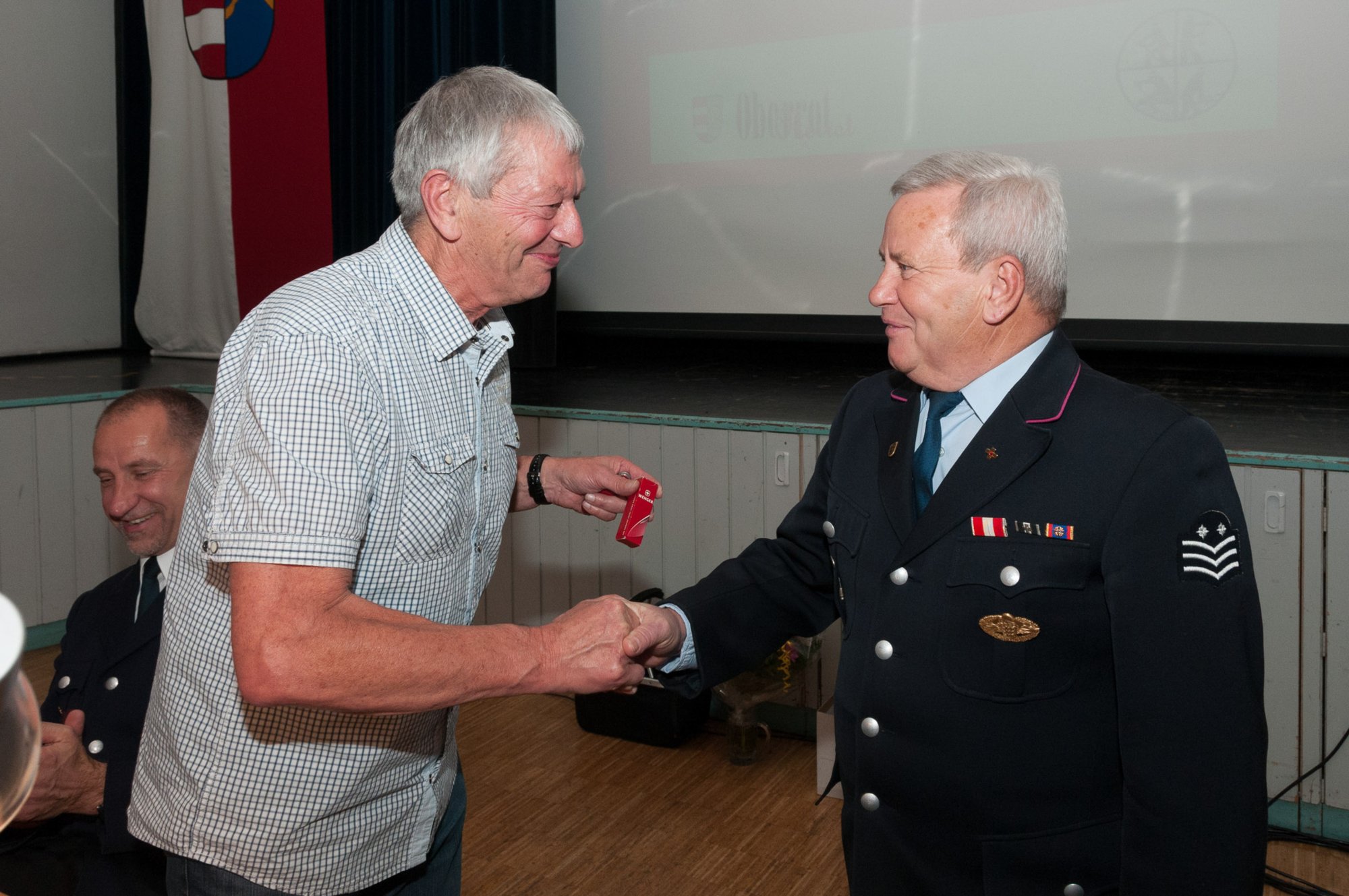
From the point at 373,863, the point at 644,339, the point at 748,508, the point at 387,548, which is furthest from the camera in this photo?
the point at 644,339

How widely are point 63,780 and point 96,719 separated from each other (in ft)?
0.44

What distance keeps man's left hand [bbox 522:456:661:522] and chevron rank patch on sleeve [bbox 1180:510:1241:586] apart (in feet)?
2.93

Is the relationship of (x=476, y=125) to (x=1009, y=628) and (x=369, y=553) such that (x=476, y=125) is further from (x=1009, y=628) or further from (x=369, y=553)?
(x=1009, y=628)

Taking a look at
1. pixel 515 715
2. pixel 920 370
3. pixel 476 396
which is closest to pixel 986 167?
pixel 920 370

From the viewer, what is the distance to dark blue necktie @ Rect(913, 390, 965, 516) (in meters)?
1.42

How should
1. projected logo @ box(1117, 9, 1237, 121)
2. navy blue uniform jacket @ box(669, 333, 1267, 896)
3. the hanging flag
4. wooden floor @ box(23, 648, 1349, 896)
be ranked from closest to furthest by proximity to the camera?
navy blue uniform jacket @ box(669, 333, 1267, 896), wooden floor @ box(23, 648, 1349, 896), projected logo @ box(1117, 9, 1237, 121), the hanging flag

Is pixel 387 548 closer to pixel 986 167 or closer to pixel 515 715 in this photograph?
pixel 986 167

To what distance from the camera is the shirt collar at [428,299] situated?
1331 millimetres

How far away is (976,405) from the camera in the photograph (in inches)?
55.4

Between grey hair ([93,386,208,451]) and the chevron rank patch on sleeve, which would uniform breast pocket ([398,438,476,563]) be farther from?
grey hair ([93,386,208,451])

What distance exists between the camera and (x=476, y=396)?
1.40m

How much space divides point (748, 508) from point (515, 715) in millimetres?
1055

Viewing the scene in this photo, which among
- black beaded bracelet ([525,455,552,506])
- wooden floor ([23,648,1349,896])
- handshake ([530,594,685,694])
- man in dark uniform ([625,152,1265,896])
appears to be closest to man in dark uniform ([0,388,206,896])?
black beaded bracelet ([525,455,552,506])

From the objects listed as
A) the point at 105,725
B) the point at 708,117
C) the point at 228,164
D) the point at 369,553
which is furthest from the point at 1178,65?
the point at 228,164
